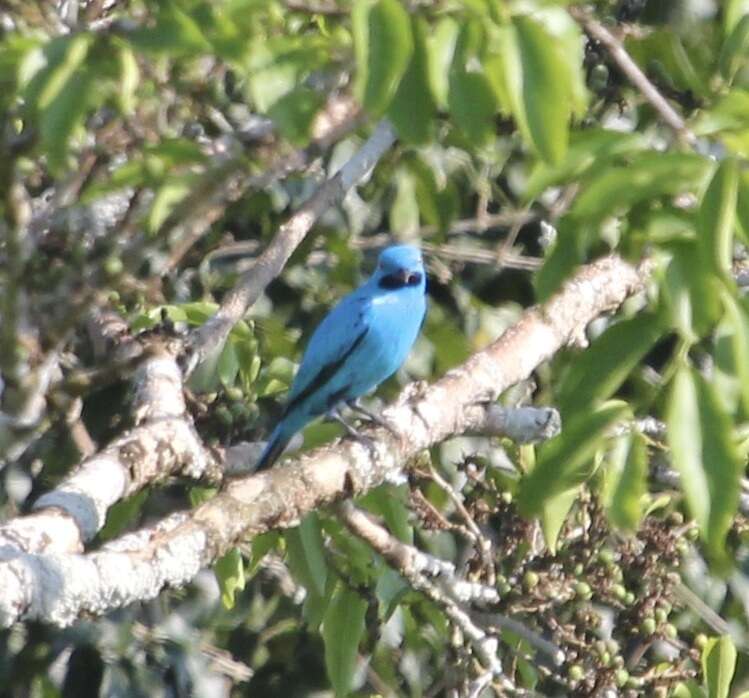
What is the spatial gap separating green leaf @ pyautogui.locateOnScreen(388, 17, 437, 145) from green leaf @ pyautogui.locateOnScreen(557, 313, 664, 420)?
0.40m

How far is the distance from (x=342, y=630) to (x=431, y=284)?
6.71 ft

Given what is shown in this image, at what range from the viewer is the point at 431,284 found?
5484 mm

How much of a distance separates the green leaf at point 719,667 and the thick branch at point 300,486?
26.2 inches

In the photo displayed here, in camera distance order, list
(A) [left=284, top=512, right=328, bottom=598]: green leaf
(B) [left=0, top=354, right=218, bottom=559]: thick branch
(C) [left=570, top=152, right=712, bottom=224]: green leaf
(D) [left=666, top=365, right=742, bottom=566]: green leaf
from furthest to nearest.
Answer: (A) [left=284, top=512, right=328, bottom=598]: green leaf, (B) [left=0, top=354, right=218, bottom=559]: thick branch, (C) [left=570, top=152, right=712, bottom=224]: green leaf, (D) [left=666, top=365, right=742, bottom=566]: green leaf

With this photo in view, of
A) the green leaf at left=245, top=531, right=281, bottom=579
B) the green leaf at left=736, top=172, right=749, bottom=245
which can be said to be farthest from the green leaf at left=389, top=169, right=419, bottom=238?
the green leaf at left=736, top=172, right=749, bottom=245

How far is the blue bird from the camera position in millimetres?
4879

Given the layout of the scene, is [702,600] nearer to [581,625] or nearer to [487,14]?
[581,625]

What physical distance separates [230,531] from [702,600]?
2.36m

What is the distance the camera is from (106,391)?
436 cm

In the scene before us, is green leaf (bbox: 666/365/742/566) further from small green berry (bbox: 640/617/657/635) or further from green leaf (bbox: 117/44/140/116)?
small green berry (bbox: 640/617/657/635)

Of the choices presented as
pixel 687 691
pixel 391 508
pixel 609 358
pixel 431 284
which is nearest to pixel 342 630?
pixel 391 508

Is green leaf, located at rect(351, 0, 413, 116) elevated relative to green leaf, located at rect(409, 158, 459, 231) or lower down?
elevated

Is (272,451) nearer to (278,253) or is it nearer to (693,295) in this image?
(278,253)

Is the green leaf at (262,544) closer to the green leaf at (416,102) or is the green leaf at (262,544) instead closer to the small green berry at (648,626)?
the small green berry at (648,626)
